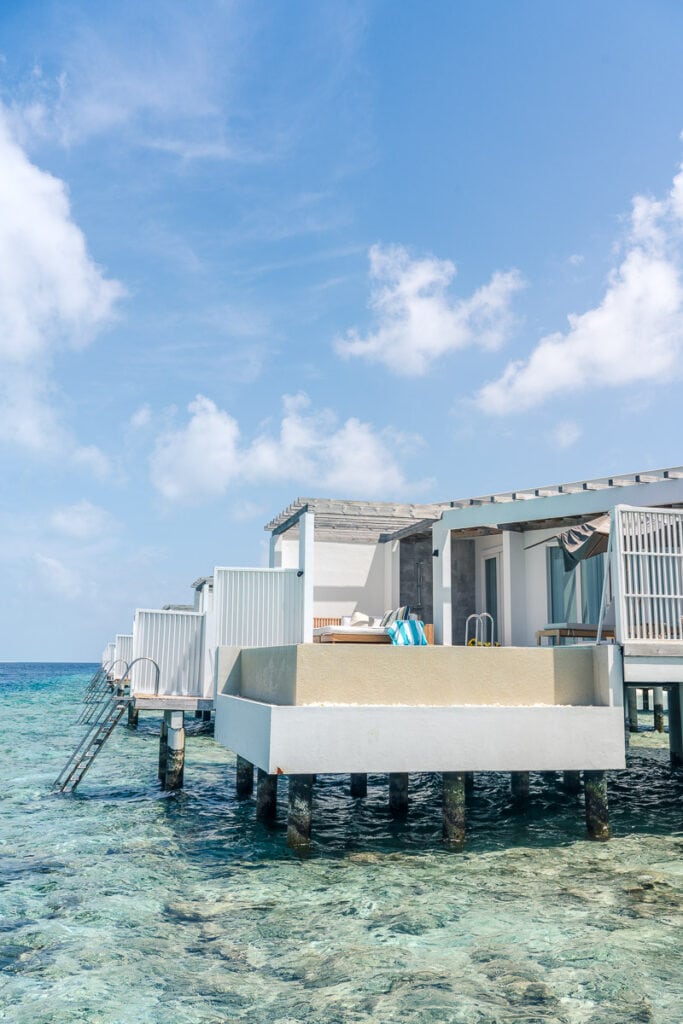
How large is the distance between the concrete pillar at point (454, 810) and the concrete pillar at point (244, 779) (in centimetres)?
477

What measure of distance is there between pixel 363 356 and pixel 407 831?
66.4 ft

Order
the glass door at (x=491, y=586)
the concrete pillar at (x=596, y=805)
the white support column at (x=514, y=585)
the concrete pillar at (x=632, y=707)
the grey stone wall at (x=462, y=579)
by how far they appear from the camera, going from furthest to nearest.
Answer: the concrete pillar at (x=632, y=707)
the grey stone wall at (x=462, y=579)
the glass door at (x=491, y=586)
the white support column at (x=514, y=585)
the concrete pillar at (x=596, y=805)

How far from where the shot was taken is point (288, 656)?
8.57m

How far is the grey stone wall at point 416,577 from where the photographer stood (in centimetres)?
2159

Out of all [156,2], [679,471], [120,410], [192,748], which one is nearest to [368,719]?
[679,471]

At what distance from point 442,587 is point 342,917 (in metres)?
10.1

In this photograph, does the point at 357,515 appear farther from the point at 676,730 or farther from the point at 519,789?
the point at 519,789

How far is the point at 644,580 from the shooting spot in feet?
30.1

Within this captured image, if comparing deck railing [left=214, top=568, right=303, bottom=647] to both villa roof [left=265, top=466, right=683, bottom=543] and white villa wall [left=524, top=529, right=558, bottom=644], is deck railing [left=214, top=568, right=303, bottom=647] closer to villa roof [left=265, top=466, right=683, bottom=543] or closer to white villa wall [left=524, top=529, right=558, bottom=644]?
villa roof [left=265, top=466, right=683, bottom=543]

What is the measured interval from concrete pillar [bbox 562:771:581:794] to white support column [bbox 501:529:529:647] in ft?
18.7

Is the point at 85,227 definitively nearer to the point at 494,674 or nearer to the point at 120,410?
the point at 120,410

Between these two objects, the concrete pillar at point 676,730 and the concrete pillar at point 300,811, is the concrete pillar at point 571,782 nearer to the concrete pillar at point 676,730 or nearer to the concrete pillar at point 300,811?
the concrete pillar at point 676,730

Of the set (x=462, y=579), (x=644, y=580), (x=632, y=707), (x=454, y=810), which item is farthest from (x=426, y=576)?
(x=454, y=810)

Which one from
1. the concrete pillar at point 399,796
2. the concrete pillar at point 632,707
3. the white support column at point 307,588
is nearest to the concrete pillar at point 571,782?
the concrete pillar at point 399,796
